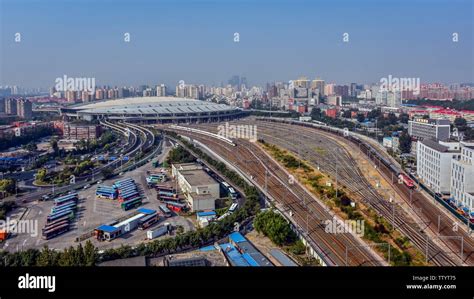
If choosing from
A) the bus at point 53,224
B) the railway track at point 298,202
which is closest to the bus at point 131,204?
the bus at point 53,224

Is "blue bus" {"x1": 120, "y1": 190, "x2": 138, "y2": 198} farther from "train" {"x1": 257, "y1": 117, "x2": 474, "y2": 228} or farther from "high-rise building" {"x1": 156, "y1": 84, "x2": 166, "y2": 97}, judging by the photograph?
"high-rise building" {"x1": 156, "y1": 84, "x2": 166, "y2": 97}

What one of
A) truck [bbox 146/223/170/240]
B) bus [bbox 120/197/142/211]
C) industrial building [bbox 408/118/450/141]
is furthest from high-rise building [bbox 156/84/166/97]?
truck [bbox 146/223/170/240]

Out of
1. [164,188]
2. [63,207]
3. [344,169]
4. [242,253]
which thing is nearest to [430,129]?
[344,169]

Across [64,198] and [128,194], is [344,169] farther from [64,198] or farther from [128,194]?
[64,198]

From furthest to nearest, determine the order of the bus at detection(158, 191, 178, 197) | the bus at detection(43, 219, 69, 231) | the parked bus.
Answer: the parked bus < the bus at detection(158, 191, 178, 197) < the bus at detection(43, 219, 69, 231)
